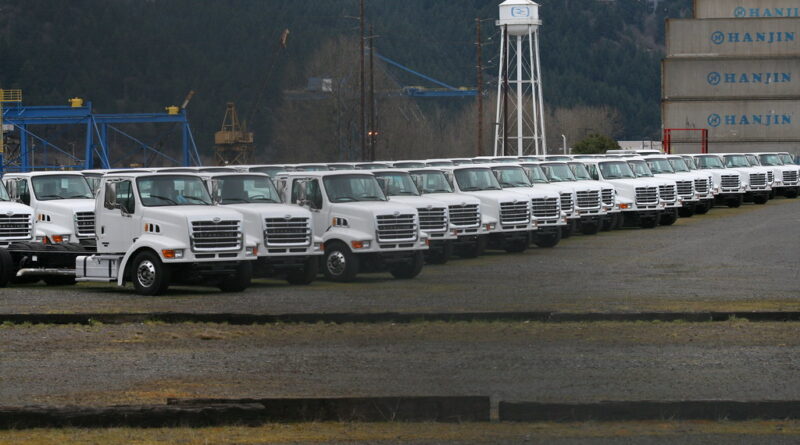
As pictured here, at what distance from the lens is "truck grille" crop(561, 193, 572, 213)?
3809 cm

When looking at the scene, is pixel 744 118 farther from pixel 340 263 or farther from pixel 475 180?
pixel 340 263

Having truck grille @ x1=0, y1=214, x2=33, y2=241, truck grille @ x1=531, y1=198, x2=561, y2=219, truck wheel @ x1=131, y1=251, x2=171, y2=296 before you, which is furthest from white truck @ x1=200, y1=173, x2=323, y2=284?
truck grille @ x1=531, y1=198, x2=561, y2=219

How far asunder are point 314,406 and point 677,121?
85.1 m

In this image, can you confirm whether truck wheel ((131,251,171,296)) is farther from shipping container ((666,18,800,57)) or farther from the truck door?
shipping container ((666,18,800,57))

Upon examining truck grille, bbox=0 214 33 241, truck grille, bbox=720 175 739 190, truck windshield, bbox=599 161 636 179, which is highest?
truck windshield, bbox=599 161 636 179

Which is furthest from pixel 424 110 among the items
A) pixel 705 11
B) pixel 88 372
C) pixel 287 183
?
pixel 88 372

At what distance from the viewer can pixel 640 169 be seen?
147 ft

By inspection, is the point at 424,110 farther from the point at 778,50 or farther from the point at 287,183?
the point at 287,183

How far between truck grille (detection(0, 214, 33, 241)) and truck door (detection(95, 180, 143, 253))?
15.9 feet

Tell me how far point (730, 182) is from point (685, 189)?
7.00 meters

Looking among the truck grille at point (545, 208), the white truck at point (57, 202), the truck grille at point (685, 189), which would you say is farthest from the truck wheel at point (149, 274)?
the truck grille at point (685, 189)

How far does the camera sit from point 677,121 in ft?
308

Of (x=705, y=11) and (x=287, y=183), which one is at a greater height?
(x=705, y=11)

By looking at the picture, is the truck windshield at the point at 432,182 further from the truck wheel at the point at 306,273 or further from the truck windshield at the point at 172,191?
the truck windshield at the point at 172,191
